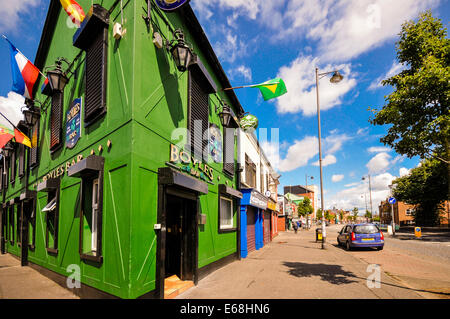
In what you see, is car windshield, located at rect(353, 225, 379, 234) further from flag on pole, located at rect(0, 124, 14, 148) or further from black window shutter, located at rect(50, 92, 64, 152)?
flag on pole, located at rect(0, 124, 14, 148)

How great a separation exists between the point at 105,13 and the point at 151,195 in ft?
14.3

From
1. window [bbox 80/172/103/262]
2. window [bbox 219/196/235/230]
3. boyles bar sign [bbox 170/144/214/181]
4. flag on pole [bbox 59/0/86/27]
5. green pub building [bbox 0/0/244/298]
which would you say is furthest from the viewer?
window [bbox 219/196/235/230]

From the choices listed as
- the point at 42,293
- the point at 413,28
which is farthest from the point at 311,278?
the point at 413,28

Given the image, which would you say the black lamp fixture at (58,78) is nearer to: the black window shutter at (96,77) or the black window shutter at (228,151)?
the black window shutter at (96,77)

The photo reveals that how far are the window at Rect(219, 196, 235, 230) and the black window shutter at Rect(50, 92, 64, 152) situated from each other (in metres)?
5.85

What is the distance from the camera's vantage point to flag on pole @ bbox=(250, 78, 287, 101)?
9.35 meters

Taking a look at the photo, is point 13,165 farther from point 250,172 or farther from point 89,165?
point 250,172

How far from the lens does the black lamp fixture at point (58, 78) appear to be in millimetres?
7612

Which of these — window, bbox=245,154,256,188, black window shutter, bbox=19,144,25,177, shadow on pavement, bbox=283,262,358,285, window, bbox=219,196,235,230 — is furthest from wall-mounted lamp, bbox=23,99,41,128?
shadow on pavement, bbox=283,262,358,285

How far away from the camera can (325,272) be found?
8.52m

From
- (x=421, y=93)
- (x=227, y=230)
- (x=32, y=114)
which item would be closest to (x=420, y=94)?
(x=421, y=93)

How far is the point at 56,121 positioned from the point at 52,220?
316cm

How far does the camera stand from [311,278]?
770 cm
